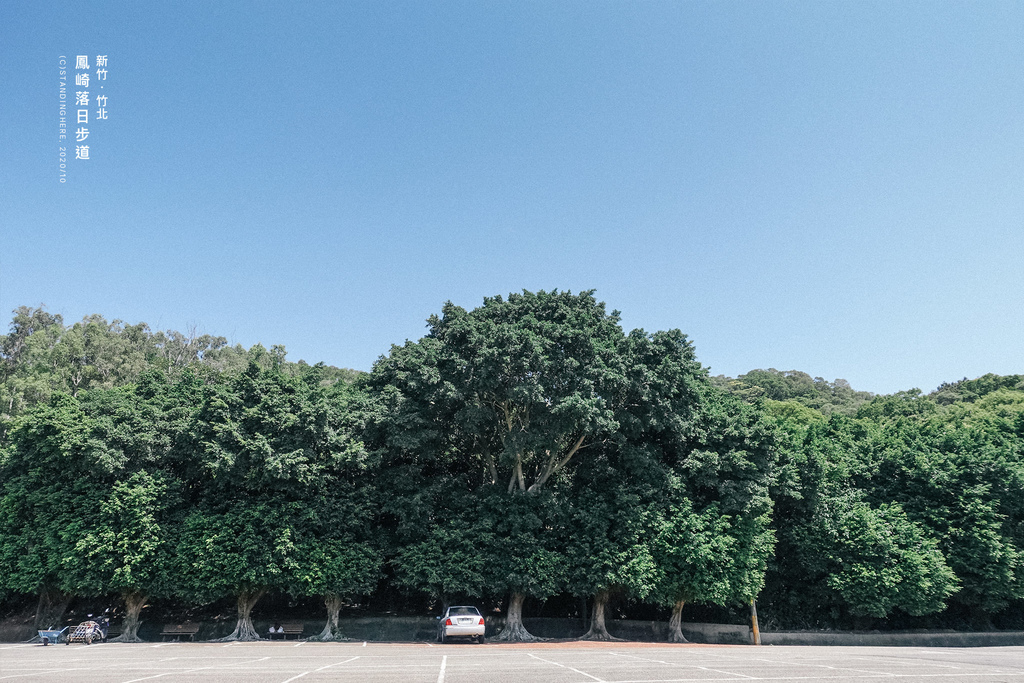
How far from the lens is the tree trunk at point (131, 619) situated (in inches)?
952

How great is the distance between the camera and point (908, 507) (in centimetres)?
2833

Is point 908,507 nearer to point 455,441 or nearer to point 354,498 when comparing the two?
point 455,441

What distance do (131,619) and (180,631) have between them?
1.86 metres

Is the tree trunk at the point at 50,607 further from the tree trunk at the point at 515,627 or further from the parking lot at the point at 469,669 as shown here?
the tree trunk at the point at 515,627

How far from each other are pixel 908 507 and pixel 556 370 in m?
18.1

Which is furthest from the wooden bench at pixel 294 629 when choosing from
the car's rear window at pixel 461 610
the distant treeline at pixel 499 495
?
the car's rear window at pixel 461 610

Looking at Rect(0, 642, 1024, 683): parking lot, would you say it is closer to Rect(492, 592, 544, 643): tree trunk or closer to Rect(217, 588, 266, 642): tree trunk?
Rect(492, 592, 544, 643): tree trunk

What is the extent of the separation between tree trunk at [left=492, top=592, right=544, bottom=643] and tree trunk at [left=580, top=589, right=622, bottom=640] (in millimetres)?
2332

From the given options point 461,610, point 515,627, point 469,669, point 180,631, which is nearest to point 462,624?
point 461,610

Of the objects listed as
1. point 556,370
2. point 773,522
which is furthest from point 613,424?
point 773,522

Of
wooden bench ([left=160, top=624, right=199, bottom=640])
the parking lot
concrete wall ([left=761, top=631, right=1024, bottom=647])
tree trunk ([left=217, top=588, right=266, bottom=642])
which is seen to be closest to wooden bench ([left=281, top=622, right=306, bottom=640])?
tree trunk ([left=217, top=588, right=266, bottom=642])

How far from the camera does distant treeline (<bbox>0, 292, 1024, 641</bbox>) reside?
2339 centimetres

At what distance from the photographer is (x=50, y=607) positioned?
2712 centimetres

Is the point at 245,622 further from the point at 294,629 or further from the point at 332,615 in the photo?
the point at 332,615
